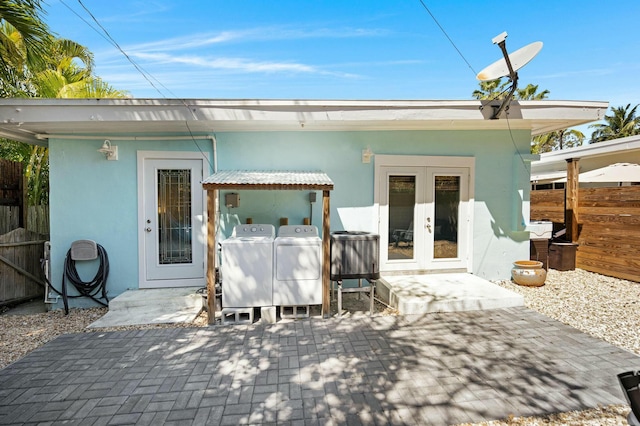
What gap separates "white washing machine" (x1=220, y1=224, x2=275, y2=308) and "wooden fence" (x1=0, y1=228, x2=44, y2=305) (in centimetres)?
378

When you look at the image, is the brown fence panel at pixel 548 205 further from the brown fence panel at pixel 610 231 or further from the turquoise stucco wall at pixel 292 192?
the turquoise stucco wall at pixel 292 192

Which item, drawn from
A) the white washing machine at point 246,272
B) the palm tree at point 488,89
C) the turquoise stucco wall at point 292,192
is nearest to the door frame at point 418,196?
the turquoise stucco wall at point 292,192

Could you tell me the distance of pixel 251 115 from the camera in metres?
4.53

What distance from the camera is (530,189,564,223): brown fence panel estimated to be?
7557 millimetres

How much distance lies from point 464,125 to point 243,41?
573cm

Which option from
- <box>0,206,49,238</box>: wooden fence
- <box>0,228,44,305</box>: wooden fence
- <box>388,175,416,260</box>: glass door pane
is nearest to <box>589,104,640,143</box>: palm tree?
<box>388,175,416,260</box>: glass door pane

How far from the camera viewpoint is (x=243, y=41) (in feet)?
24.6

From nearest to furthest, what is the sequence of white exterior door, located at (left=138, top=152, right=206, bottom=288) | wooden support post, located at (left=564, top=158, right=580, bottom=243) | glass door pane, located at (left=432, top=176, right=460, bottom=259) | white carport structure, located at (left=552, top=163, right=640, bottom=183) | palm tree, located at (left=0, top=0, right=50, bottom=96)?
palm tree, located at (left=0, top=0, right=50, bottom=96)
white exterior door, located at (left=138, top=152, right=206, bottom=288)
glass door pane, located at (left=432, top=176, right=460, bottom=259)
white carport structure, located at (left=552, top=163, right=640, bottom=183)
wooden support post, located at (left=564, top=158, right=580, bottom=243)

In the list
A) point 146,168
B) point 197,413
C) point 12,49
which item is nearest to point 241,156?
point 146,168

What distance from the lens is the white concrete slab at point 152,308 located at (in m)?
4.13

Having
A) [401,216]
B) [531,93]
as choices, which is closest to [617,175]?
[401,216]

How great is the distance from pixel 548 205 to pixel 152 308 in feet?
30.9

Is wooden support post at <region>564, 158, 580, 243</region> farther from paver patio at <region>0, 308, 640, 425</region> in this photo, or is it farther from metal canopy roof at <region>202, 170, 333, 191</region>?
metal canopy roof at <region>202, 170, 333, 191</region>

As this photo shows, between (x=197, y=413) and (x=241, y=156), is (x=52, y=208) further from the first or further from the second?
(x=197, y=413)
